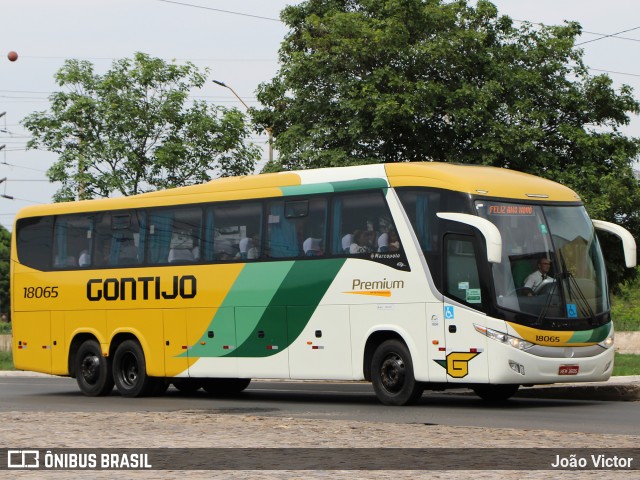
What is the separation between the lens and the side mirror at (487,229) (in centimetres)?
1842

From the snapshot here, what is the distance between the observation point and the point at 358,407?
65.8ft

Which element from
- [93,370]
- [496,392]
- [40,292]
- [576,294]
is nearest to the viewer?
[576,294]

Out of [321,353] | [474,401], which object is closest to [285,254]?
[321,353]

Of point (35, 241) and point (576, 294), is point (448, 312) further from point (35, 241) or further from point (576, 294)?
point (35, 241)

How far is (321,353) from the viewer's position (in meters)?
21.1

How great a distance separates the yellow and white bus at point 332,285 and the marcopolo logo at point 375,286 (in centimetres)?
2

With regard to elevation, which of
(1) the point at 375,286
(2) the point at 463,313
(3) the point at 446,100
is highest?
(3) the point at 446,100

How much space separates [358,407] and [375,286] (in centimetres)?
176

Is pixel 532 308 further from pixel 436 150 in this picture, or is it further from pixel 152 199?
pixel 436 150

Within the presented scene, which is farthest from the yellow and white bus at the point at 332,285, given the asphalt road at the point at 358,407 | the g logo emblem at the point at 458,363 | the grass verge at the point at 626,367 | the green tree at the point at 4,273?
the green tree at the point at 4,273

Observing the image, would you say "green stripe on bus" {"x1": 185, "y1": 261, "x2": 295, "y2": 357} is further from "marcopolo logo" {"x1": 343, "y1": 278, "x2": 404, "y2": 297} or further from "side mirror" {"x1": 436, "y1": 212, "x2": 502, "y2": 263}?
"side mirror" {"x1": 436, "y1": 212, "x2": 502, "y2": 263}

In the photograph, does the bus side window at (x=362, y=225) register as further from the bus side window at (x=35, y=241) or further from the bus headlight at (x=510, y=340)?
the bus side window at (x=35, y=241)

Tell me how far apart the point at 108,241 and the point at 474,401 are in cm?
745

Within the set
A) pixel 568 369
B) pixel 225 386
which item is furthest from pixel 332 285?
pixel 225 386
